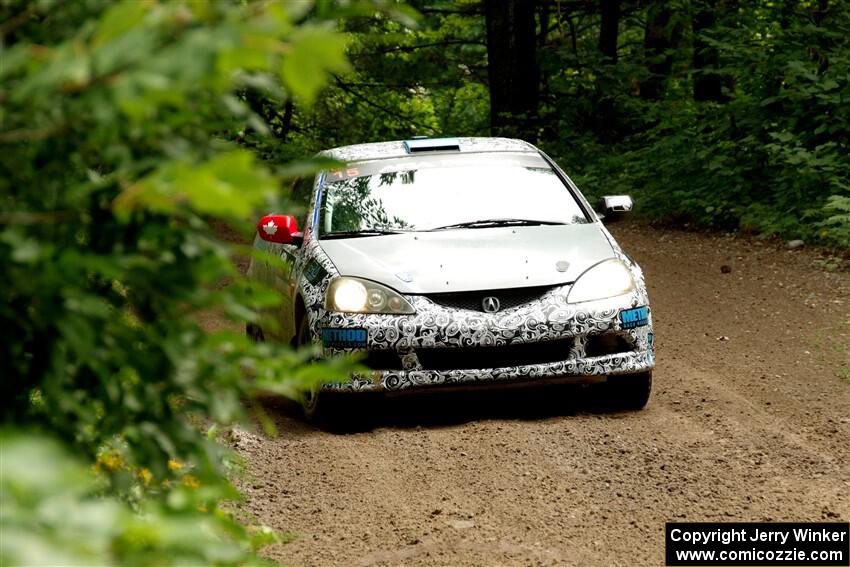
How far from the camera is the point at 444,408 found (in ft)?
26.4

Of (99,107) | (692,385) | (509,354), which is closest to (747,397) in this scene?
(692,385)

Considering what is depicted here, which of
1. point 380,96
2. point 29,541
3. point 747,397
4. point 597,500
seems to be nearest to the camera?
point 29,541

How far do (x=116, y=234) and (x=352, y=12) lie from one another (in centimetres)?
60

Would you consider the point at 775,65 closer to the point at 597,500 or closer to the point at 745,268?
the point at 745,268

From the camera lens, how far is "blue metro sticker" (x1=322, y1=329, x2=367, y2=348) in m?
7.25

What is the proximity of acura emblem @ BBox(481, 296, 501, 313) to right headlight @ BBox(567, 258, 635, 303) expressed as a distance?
0.44m

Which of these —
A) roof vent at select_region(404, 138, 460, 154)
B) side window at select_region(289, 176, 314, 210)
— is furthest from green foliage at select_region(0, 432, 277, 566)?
roof vent at select_region(404, 138, 460, 154)

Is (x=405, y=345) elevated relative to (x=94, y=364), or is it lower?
lower

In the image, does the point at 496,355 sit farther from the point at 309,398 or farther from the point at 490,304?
the point at 309,398

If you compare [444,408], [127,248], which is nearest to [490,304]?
[444,408]

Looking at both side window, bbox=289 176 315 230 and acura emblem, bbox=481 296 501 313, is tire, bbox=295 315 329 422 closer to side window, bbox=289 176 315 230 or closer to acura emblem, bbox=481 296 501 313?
side window, bbox=289 176 315 230

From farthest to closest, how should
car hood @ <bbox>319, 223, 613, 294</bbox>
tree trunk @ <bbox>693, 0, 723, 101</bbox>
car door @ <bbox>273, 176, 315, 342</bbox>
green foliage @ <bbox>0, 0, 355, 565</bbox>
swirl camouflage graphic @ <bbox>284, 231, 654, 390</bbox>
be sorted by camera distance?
tree trunk @ <bbox>693, 0, 723, 101</bbox>
car door @ <bbox>273, 176, 315, 342</bbox>
car hood @ <bbox>319, 223, 613, 294</bbox>
swirl camouflage graphic @ <bbox>284, 231, 654, 390</bbox>
green foliage @ <bbox>0, 0, 355, 565</bbox>

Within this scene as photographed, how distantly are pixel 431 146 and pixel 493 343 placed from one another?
229 cm

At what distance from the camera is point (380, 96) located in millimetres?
24562
